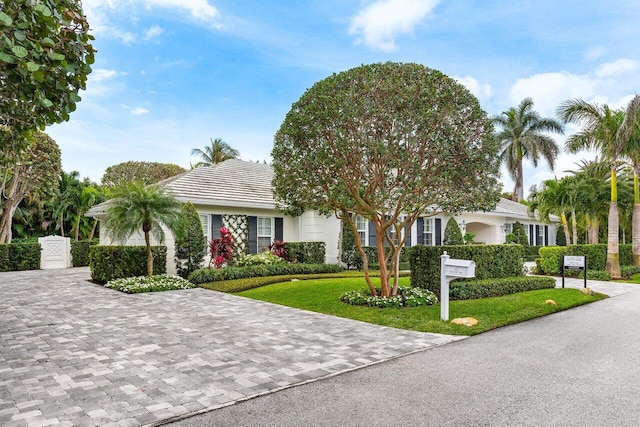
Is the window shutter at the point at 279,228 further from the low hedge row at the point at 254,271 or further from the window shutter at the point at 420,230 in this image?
the window shutter at the point at 420,230

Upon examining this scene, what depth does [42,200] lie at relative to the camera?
79.9ft

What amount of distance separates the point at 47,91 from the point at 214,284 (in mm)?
8662

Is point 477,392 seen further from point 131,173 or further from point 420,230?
point 131,173

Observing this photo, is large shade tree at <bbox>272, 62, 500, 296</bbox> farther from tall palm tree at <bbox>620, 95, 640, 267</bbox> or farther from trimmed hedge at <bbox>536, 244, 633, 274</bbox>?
tall palm tree at <bbox>620, 95, 640, 267</bbox>

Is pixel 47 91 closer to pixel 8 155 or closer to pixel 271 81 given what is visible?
pixel 8 155

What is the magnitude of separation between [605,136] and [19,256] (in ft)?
79.9

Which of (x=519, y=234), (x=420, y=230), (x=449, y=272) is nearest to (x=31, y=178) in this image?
(x=420, y=230)

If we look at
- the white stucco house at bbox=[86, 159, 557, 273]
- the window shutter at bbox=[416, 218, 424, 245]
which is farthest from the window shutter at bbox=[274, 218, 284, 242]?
the window shutter at bbox=[416, 218, 424, 245]

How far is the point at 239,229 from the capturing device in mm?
16016

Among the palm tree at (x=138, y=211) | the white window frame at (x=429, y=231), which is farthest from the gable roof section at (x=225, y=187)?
the white window frame at (x=429, y=231)

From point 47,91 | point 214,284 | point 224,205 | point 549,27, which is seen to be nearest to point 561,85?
point 549,27

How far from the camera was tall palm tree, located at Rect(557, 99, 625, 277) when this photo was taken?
1566 cm

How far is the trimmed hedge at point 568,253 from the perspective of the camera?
A: 16.5 metres

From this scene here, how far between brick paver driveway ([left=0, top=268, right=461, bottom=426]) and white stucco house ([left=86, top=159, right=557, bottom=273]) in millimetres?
5205
